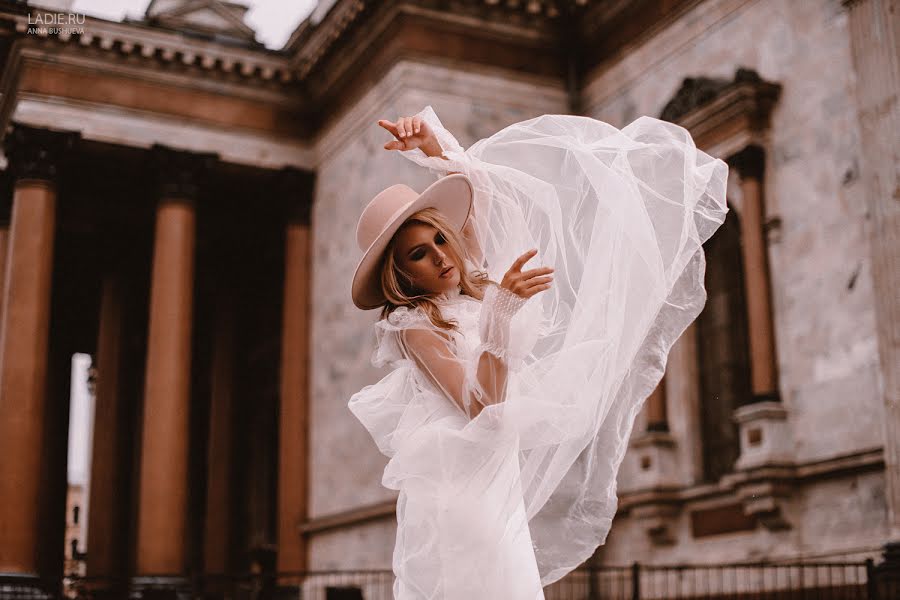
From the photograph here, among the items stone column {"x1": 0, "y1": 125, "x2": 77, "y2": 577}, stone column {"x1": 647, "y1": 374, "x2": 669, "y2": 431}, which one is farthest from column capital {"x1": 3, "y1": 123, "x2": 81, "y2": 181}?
stone column {"x1": 647, "y1": 374, "x2": 669, "y2": 431}

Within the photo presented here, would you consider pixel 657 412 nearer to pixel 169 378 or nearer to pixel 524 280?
pixel 169 378

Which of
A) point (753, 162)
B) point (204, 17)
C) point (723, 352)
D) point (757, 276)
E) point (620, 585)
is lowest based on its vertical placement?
point (620, 585)

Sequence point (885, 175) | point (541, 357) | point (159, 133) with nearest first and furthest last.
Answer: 1. point (541, 357)
2. point (885, 175)
3. point (159, 133)

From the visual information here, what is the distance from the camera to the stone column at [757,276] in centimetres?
1384

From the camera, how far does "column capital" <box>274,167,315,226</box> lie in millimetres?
21422

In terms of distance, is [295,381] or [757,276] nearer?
[757,276]

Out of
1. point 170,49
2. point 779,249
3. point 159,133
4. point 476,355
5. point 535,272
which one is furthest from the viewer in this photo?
point 159,133

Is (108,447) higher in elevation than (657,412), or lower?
higher

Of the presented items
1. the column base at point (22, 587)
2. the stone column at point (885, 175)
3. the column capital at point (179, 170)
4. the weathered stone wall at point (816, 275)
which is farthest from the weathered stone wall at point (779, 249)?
the column base at point (22, 587)

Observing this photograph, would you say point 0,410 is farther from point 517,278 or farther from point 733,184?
point 517,278

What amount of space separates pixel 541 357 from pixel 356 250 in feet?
50.0

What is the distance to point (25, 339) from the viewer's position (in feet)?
62.9

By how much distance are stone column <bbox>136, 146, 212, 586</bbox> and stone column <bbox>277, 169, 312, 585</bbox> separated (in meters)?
1.74

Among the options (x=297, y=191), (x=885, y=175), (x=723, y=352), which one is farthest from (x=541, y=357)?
(x=297, y=191)
